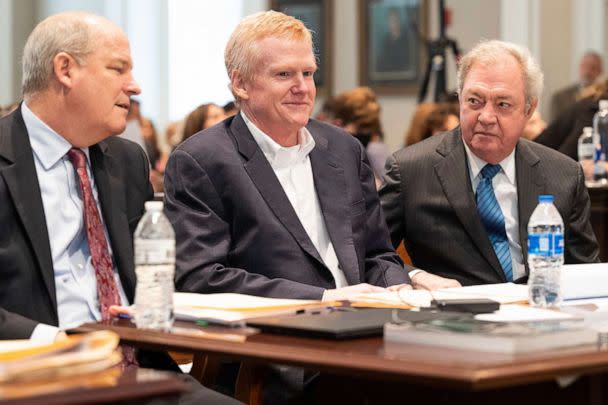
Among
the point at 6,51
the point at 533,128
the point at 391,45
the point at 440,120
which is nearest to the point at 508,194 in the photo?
the point at 440,120

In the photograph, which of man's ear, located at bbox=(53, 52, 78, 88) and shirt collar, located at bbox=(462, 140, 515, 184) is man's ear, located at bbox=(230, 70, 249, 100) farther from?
shirt collar, located at bbox=(462, 140, 515, 184)

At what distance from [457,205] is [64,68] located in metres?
1.36

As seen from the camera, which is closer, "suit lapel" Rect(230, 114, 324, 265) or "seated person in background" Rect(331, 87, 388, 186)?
"suit lapel" Rect(230, 114, 324, 265)

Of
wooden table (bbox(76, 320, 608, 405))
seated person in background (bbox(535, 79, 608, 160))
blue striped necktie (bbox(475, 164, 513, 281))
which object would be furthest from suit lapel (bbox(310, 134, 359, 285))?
seated person in background (bbox(535, 79, 608, 160))

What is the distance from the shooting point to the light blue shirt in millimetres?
2801

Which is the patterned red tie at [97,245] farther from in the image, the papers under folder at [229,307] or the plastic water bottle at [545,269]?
the plastic water bottle at [545,269]

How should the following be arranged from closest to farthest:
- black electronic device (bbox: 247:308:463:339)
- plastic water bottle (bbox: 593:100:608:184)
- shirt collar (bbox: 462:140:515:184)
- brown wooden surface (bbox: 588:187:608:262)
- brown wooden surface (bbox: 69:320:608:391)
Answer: brown wooden surface (bbox: 69:320:608:391)
black electronic device (bbox: 247:308:463:339)
shirt collar (bbox: 462:140:515:184)
brown wooden surface (bbox: 588:187:608:262)
plastic water bottle (bbox: 593:100:608:184)

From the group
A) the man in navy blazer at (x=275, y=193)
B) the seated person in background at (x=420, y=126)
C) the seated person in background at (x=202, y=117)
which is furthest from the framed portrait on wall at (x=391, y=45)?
the man in navy blazer at (x=275, y=193)

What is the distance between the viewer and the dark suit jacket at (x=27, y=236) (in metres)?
2.67

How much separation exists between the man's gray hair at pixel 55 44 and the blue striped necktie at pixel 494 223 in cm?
139

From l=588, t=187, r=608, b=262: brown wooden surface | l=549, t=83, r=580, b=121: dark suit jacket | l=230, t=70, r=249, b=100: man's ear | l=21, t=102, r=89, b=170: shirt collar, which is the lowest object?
l=588, t=187, r=608, b=262: brown wooden surface

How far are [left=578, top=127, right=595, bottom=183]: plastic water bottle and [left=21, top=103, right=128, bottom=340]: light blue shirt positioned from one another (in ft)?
11.7

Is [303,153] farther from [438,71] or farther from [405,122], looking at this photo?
[405,122]

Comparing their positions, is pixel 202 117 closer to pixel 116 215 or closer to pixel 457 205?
pixel 457 205
